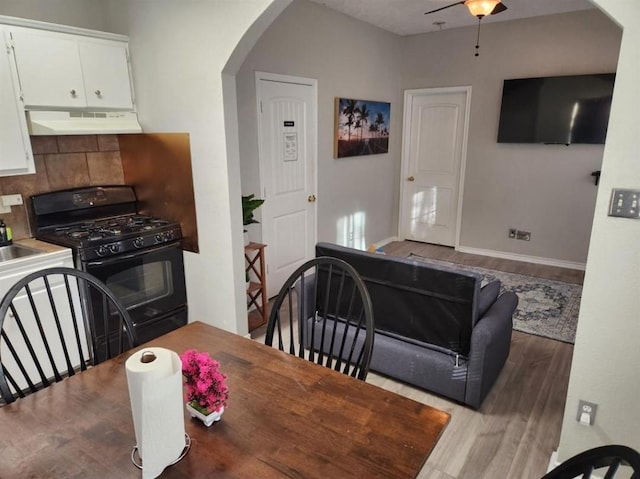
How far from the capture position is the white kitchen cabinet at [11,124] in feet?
7.94

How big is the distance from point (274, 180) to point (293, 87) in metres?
0.90

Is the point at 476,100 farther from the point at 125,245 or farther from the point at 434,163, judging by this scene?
the point at 125,245

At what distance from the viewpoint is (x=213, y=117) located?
2717 mm

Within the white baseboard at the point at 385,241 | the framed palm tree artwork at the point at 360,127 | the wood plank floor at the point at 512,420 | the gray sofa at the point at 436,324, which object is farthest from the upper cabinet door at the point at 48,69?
the white baseboard at the point at 385,241

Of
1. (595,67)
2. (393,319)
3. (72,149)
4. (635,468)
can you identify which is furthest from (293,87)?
(635,468)

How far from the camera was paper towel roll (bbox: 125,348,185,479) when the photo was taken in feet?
3.05

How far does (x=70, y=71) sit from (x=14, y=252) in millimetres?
1223

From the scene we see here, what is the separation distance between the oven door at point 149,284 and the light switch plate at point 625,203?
2.67 metres

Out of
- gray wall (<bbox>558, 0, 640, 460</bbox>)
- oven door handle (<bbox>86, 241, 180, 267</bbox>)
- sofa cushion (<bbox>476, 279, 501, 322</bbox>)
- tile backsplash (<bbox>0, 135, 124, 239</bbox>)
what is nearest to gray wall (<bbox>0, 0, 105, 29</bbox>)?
tile backsplash (<bbox>0, 135, 124, 239</bbox>)

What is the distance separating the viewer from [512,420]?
2.39 meters

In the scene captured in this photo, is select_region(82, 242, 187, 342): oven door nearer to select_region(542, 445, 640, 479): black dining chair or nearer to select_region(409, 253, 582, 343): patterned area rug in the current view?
select_region(409, 253, 582, 343): patterned area rug

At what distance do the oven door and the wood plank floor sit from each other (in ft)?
2.38

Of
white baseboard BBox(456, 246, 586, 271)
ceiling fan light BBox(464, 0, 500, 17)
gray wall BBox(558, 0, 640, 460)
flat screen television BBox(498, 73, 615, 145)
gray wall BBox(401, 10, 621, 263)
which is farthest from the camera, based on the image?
white baseboard BBox(456, 246, 586, 271)

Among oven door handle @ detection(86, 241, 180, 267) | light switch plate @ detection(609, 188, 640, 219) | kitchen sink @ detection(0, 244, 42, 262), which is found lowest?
oven door handle @ detection(86, 241, 180, 267)
